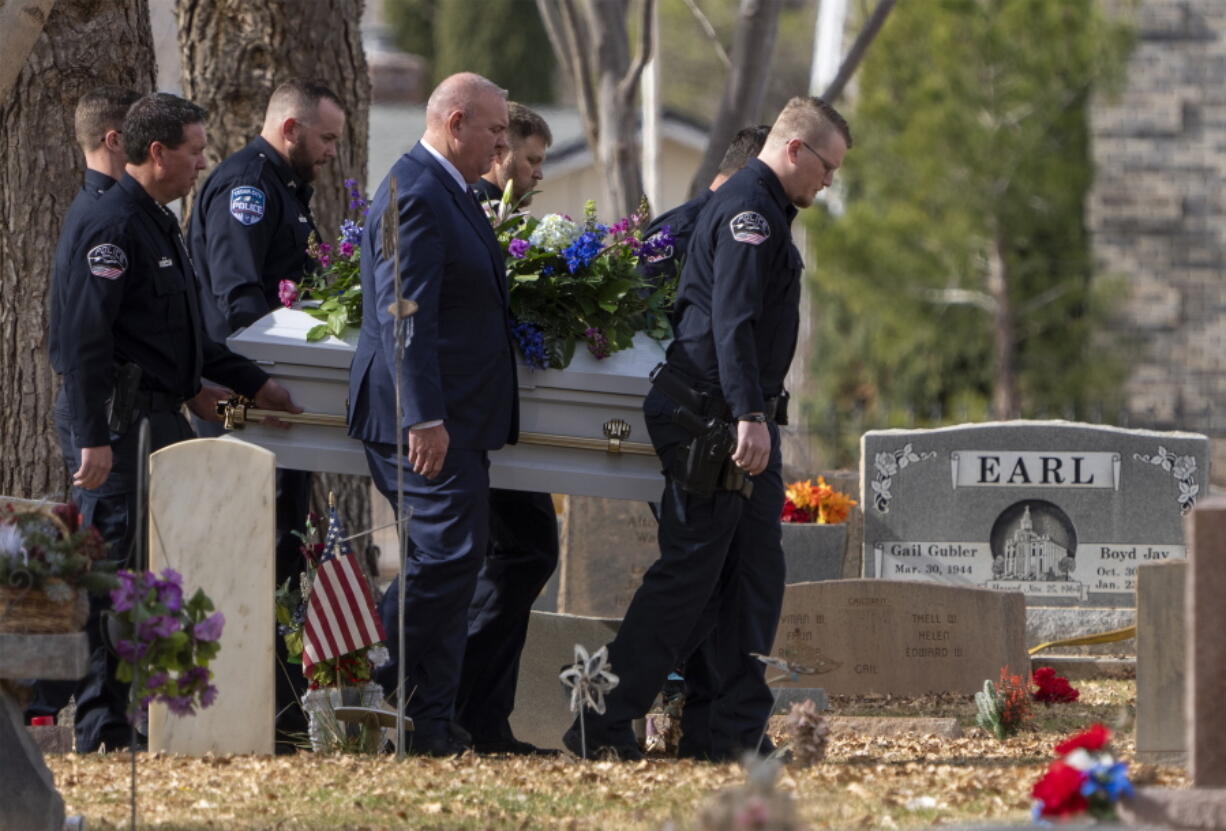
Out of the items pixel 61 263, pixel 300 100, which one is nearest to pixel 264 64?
pixel 300 100

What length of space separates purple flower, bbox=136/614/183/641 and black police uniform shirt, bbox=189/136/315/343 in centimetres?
232

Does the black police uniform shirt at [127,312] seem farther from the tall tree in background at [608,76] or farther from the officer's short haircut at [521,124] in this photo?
the tall tree in background at [608,76]

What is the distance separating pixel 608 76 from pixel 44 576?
27.6ft

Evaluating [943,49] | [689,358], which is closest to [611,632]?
[689,358]

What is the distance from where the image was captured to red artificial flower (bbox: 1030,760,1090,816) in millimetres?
4059

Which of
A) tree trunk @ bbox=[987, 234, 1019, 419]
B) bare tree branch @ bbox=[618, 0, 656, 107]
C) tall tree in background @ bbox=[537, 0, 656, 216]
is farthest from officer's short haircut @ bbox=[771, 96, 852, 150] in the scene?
tree trunk @ bbox=[987, 234, 1019, 419]

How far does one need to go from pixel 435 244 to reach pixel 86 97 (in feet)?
5.10

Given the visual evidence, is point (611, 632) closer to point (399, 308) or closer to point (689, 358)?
point (689, 358)

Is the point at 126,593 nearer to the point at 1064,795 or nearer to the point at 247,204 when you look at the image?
the point at 1064,795

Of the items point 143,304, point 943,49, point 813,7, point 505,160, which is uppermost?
point 813,7

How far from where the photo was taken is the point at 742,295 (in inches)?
243

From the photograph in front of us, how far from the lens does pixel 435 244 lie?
6.04m

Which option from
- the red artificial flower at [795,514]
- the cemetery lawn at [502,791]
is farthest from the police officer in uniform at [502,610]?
the red artificial flower at [795,514]

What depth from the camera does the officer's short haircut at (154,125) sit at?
6.46 m
